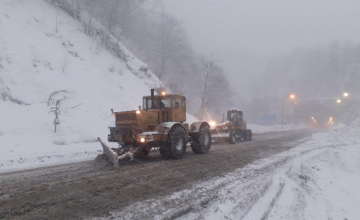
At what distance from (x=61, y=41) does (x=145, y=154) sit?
57.0 feet

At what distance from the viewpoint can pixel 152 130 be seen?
946cm

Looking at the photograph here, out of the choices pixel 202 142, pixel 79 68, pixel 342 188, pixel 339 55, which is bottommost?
pixel 342 188

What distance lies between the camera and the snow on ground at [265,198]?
14.8 feet

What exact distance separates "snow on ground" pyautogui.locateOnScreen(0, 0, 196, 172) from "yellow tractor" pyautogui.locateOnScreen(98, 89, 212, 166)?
7.69 ft

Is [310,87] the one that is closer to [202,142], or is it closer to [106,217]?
[202,142]

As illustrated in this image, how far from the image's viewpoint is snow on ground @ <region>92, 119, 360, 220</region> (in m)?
4.51

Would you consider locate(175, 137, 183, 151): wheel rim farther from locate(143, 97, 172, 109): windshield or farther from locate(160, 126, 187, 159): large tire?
locate(143, 97, 172, 109): windshield

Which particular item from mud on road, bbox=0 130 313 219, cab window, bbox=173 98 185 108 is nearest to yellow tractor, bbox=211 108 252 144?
cab window, bbox=173 98 185 108

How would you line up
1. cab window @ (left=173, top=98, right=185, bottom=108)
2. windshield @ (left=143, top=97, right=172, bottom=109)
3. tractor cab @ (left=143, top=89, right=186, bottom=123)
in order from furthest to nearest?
cab window @ (left=173, top=98, right=185, bottom=108), windshield @ (left=143, top=97, right=172, bottom=109), tractor cab @ (left=143, top=89, right=186, bottom=123)

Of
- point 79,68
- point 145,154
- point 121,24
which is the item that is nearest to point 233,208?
point 145,154

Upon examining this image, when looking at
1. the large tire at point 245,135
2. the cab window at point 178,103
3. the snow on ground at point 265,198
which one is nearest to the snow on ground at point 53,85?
the cab window at point 178,103

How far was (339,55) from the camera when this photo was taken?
7025 centimetres

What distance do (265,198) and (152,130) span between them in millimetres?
4982

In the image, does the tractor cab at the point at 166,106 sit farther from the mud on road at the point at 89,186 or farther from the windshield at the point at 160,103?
the mud on road at the point at 89,186
